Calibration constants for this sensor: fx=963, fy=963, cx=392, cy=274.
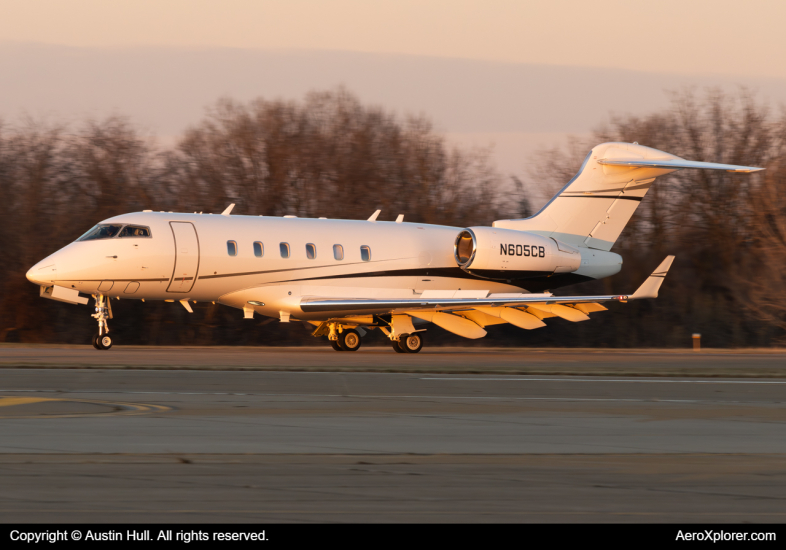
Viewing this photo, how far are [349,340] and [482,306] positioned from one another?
429 cm

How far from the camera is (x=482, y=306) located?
2489cm

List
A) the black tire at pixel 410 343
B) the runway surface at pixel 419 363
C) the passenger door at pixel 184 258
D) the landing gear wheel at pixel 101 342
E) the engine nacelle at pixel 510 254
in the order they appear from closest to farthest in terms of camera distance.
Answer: the runway surface at pixel 419 363 → the landing gear wheel at pixel 101 342 → the passenger door at pixel 184 258 → the black tire at pixel 410 343 → the engine nacelle at pixel 510 254

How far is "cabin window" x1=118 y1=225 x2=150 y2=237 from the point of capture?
23.2 meters

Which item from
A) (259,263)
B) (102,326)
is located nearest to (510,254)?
(259,263)

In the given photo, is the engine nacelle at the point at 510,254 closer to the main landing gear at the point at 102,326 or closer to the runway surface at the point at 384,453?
the main landing gear at the point at 102,326

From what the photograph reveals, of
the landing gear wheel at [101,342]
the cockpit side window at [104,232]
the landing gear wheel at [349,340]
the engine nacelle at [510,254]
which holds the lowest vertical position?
the landing gear wheel at [349,340]

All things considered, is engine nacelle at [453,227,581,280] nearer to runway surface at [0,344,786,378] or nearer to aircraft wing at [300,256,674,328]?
aircraft wing at [300,256,674,328]

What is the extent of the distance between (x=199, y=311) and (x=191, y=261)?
10446 millimetres

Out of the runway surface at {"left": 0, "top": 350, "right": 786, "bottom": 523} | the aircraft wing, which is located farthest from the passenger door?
the runway surface at {"left": 0, "top": 350, "right": 786, "bottom": 523}

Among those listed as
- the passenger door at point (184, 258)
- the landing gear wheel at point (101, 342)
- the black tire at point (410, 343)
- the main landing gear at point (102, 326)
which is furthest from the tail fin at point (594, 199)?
the landing gear wheel at point (101, 342)

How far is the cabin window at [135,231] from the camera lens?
23234 millimetres

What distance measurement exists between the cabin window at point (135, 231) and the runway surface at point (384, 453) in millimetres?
8727

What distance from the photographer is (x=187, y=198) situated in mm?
36188

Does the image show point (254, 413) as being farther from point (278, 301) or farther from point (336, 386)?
point (278, 301)
